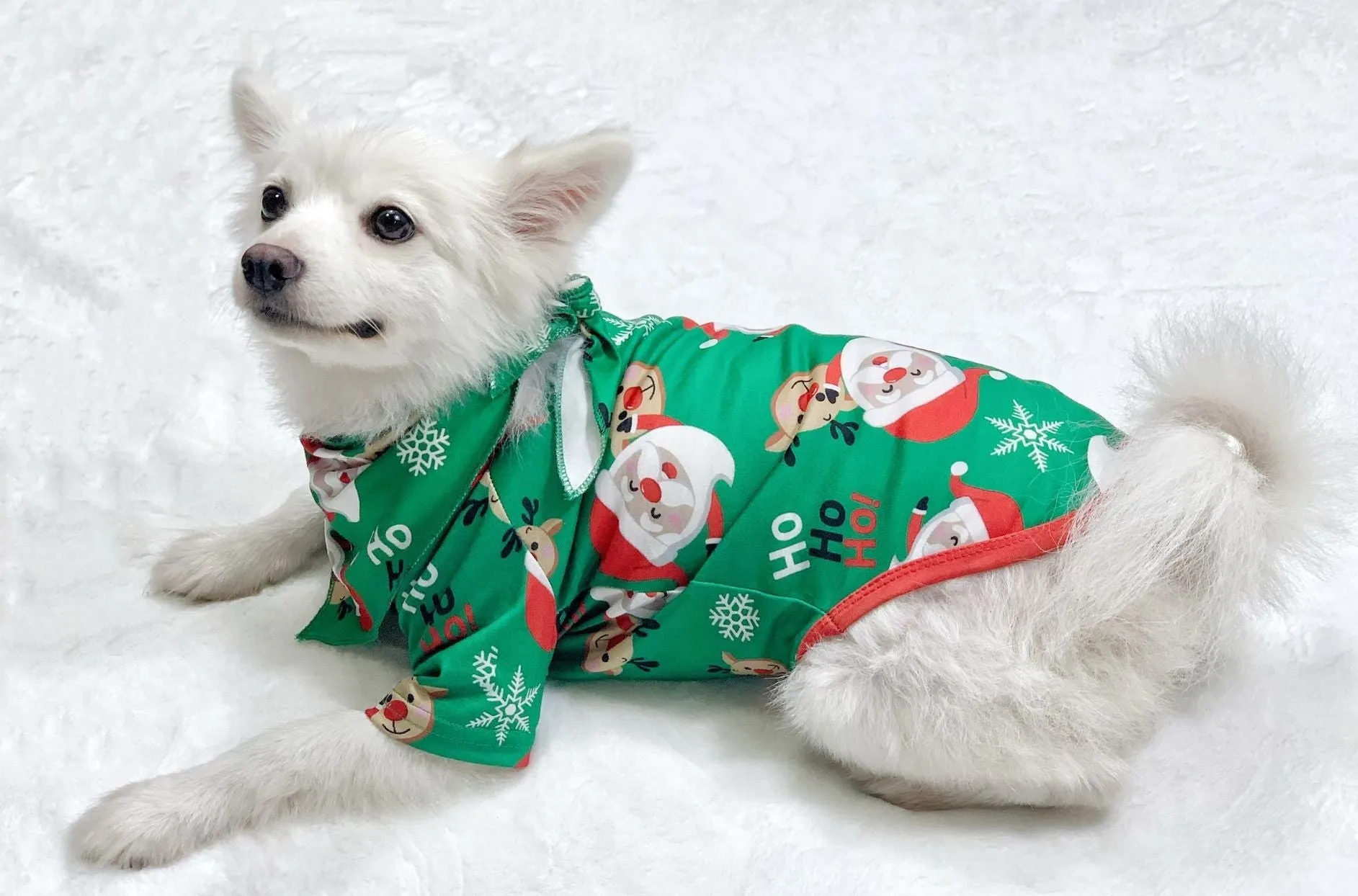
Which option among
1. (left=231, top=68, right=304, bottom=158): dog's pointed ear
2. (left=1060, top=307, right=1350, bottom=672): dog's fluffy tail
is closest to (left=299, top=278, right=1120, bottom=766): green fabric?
(left=1060, top=307, right=1350, bottom=672): dog's fluffy tail

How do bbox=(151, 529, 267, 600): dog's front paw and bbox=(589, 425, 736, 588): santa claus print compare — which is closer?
bbox=(589, 425, 736, 588): santa claus print

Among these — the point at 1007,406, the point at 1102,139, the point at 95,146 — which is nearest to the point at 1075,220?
the point at 1102,139

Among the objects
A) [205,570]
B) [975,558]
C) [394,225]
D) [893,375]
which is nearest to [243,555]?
[205,570]

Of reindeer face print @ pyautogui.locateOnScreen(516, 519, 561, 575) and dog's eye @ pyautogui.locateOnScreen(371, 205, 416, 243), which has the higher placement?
dog's eye @ pyautogui.locateOnScreen(371, 205, 416, 243)

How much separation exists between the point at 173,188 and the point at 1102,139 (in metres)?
2.96

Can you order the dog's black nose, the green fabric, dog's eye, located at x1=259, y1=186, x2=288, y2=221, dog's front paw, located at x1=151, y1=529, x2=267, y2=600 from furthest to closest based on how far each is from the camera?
dog's front paw, located at x1=151, y1=529, x2=267, y2=600
dog's eye, located at x1=259, y1=186, x2=288, y2=221
the green fabric
the dog's black nose

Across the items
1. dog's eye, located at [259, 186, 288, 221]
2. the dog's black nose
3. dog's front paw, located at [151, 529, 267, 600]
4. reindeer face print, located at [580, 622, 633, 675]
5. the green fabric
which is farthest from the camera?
dog's front paw, located at [151, 529, 267, 600]

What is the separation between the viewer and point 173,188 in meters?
3.76

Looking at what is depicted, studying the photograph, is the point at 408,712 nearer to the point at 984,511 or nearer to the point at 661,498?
the point at 661,498

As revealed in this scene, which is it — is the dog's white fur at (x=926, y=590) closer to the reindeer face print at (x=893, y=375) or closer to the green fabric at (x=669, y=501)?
the green fabric at (x=669, y=501)

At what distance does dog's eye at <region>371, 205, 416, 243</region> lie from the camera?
2301 mm

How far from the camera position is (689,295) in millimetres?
3795

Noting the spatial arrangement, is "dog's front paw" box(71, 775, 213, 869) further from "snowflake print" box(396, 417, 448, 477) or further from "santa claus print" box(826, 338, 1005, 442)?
"santa claus print" box(826, 338, 1005, 442)

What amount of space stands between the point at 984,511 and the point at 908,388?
284 mm
